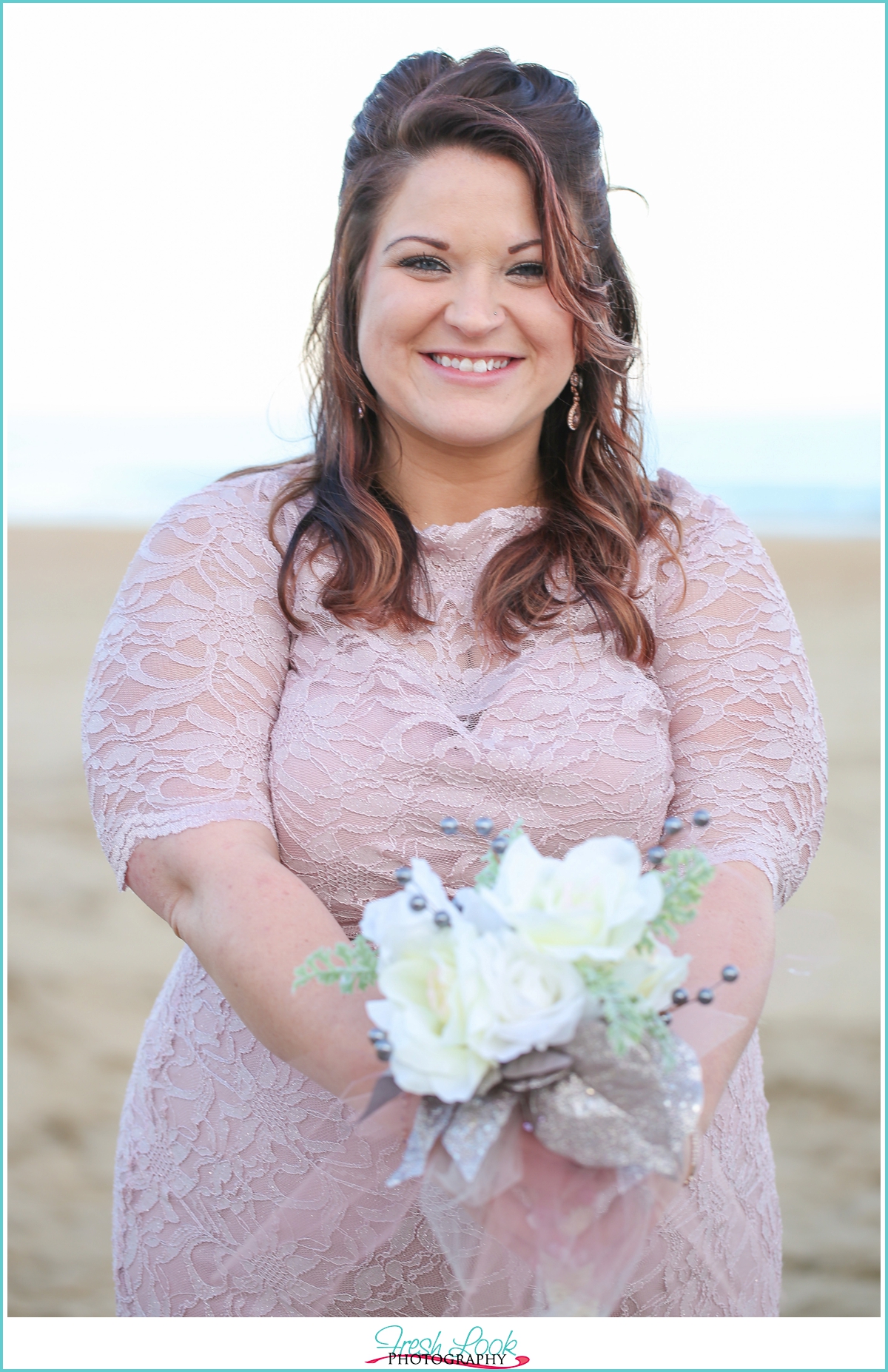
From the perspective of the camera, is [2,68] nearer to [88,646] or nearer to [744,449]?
[88,646]

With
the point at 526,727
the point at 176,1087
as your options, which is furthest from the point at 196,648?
the point at 176,1087

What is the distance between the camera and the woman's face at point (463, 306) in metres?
1.94

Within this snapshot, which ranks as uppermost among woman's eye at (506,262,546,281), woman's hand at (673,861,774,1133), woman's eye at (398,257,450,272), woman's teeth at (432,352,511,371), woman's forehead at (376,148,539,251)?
woman's forehead at (376,148,539,251)

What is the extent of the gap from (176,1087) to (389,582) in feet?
3.11

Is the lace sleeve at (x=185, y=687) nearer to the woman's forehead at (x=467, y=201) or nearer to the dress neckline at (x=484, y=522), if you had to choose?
the dress neckline at (x=484, y=522)

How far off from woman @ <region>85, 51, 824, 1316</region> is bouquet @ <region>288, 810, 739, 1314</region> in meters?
0.46

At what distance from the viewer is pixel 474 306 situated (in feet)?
6.31

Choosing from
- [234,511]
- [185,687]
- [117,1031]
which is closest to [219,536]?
[234,511]

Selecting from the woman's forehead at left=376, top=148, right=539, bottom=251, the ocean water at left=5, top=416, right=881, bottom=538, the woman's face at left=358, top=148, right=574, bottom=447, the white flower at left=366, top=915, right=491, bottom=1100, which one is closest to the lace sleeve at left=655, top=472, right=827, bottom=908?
the woman's face at left=358, top=148, right=574, bottom=447

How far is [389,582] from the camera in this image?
2.03 m

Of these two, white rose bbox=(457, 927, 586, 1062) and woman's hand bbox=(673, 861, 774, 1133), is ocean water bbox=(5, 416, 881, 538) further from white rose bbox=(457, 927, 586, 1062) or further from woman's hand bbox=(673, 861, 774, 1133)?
white rose bbox=(457, 927, 586, 1062)

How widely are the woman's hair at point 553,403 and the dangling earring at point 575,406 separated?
1 cm

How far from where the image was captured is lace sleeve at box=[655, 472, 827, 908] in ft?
5.99

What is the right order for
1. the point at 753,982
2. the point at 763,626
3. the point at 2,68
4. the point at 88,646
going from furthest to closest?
the point at 88,646, the point at 2,68, the point at 763,626, the point at 753,982
